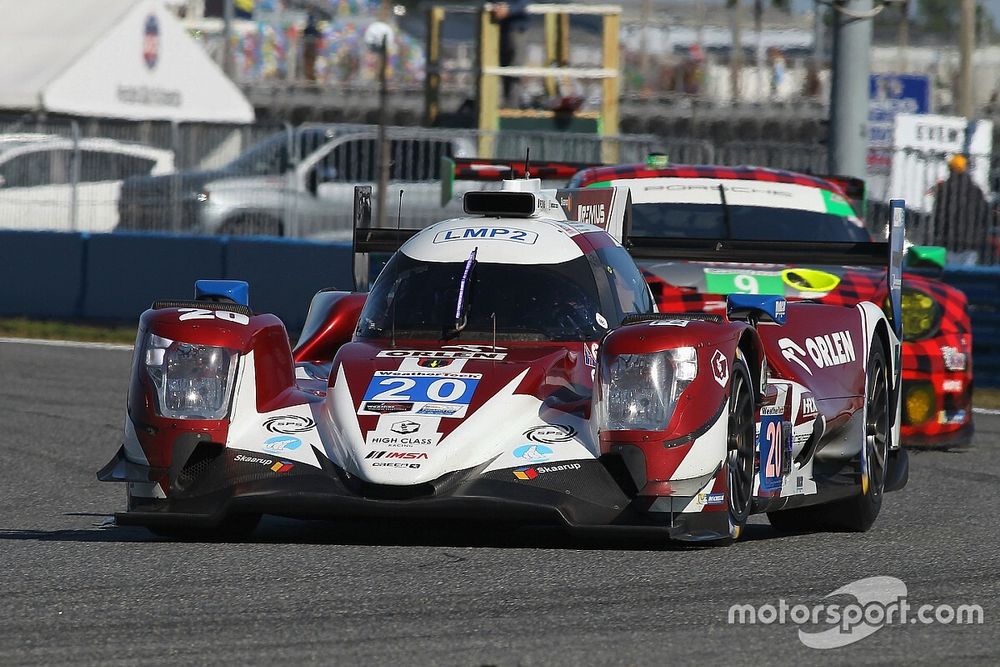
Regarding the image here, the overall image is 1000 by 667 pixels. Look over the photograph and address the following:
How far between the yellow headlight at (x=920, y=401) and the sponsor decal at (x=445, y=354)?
3975mm

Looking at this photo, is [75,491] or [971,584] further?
[75,491]

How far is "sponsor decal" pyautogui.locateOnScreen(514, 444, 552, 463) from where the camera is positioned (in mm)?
6074

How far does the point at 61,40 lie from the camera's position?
30.1 m

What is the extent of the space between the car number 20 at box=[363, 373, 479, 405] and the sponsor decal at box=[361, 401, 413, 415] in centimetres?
2

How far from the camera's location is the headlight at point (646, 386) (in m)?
6.04

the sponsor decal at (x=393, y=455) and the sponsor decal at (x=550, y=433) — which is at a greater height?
the sponsor decal at (x=550, y=433)

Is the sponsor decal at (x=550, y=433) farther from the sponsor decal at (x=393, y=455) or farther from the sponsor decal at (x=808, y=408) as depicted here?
the sponsor decal at (x=808, y=408)

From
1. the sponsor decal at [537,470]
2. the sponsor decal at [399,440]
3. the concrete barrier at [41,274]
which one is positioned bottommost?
the concrete barrier at [41,274]

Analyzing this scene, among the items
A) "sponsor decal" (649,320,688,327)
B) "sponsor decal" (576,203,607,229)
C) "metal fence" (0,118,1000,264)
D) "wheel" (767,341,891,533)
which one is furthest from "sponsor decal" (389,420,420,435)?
"metal fence" (0,118,1000,264)

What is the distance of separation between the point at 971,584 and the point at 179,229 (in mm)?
15578

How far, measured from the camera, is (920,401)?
1004cm

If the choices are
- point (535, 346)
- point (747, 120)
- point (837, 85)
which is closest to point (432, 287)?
point (535, 346)

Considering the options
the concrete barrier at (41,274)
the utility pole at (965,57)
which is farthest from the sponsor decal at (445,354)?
the utility pole at (965,57)

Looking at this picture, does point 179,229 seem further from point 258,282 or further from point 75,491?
point 75,491
